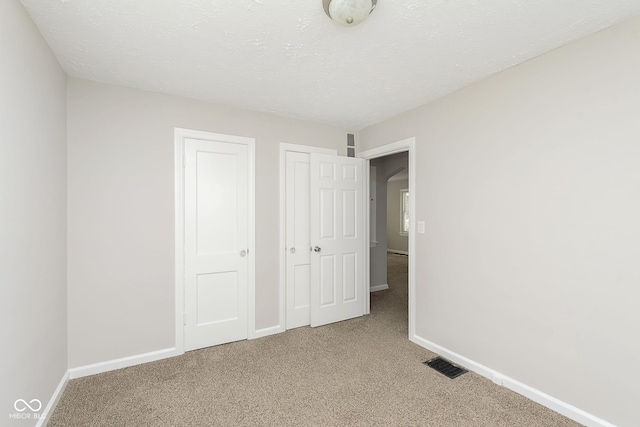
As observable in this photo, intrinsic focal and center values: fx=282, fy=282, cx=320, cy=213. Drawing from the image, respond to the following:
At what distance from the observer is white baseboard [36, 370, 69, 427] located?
1.75m

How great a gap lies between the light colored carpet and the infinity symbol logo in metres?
0.20

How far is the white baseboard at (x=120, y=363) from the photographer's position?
2326 mm

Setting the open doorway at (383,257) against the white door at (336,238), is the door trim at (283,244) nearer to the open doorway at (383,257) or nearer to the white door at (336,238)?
the white door at (336,238)

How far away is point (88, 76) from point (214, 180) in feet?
4.17

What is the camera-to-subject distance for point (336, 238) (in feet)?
11.6

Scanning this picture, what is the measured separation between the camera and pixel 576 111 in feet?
6.06

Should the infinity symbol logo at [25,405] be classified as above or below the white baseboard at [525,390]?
above

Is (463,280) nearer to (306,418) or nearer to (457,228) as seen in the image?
(457,228)

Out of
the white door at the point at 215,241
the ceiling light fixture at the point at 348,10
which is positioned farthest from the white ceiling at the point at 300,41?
the white door at the point at 215,241

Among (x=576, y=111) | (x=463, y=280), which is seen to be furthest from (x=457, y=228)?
(x=576, y=111)

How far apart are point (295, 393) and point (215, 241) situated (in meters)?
1.60

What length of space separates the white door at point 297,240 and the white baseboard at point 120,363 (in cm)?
125

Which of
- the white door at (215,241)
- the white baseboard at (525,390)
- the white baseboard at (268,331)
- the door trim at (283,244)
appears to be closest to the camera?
the white baseboard at (525,390)

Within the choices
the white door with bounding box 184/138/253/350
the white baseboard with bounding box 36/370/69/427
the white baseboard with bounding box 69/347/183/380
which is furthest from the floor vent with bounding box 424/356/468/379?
the white baseboard with bounding box 36/370/69/427
